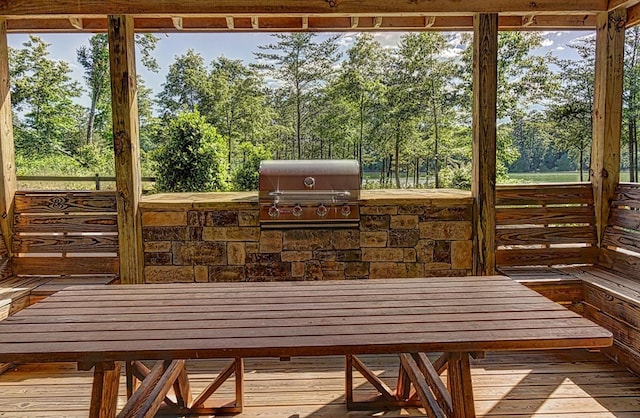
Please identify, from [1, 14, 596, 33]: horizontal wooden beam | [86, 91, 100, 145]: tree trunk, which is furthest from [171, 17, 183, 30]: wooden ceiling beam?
[86, 91, 100, 145]: tree trunk

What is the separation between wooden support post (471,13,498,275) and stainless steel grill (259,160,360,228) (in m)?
0.91

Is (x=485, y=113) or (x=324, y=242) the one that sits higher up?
(x=485, y=113)

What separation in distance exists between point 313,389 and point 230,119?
4.10 metres

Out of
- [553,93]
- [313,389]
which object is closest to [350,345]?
[313,389]

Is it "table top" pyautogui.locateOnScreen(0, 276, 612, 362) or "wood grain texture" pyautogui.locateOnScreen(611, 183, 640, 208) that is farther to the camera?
"wood grain texture" pyautogui.locateOnScreen(611, 183, 640, 208)

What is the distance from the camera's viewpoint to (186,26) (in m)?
3.57

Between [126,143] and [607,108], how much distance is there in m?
3.55

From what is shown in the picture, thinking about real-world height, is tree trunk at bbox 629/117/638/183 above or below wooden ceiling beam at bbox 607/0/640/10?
below

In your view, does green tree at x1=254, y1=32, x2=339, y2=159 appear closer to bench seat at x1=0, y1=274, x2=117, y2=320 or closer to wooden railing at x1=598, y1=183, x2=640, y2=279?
bench seat at x1=0, y1=274, x2=117, y2=320

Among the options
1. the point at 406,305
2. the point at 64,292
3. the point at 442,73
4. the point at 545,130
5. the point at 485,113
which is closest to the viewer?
the point at 406,305

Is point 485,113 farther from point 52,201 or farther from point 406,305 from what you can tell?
point 52,201

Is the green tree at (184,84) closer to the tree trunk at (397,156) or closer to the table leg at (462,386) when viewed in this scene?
the tree trunk at (397,156)

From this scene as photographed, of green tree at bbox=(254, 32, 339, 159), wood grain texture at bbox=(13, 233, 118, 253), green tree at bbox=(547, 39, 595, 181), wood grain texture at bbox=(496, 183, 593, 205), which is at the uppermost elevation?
green tree at bbox=(254, 32, 339, 159)

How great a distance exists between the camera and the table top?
1.40 m
